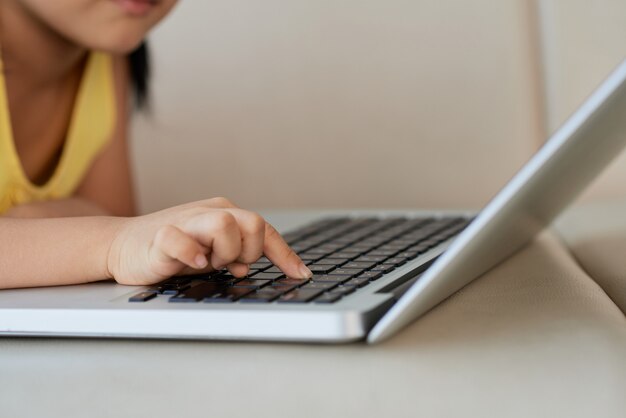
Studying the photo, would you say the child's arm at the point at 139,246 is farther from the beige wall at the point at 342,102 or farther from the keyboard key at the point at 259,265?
the beige wall at the point at 342,102

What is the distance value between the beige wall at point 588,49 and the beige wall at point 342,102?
0.08 meters

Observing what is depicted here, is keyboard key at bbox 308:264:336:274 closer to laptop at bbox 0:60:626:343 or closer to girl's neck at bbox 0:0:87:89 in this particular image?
laptop at bbox 0:60:626:343

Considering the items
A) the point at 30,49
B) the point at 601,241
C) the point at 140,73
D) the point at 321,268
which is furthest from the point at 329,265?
the point at 140,73

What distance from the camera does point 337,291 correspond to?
570 millimetres

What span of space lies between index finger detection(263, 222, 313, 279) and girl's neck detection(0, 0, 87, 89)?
1.97 feet

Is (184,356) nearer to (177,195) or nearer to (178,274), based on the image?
(178,274)

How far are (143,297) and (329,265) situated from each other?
0.50ft

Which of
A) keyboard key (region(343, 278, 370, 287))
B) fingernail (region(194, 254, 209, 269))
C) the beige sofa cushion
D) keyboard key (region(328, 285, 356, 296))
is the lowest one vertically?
fingernail (region(194, 254, 209, 269))

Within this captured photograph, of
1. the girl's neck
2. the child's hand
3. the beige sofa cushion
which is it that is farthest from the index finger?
the girl's neck

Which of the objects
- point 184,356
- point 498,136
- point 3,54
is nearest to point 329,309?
point 184,356

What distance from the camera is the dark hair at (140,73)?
53.3 inches

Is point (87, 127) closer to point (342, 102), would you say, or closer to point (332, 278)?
point (342, 102)

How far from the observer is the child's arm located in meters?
0.62

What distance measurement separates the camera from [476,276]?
0.66m
